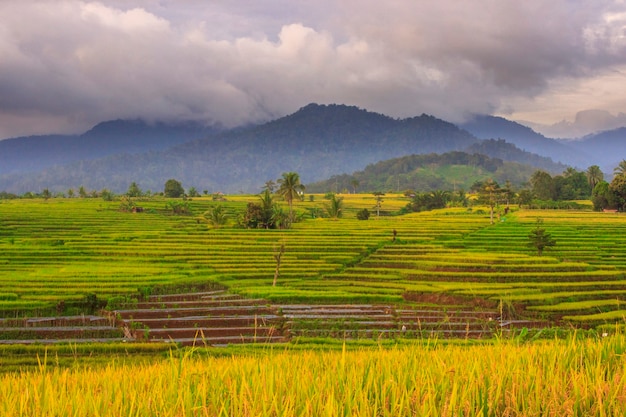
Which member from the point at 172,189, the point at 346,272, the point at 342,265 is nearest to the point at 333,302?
the point at 346,272

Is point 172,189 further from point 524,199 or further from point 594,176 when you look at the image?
point 594,176

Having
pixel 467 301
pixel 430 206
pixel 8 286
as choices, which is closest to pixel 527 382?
pixel 467 301

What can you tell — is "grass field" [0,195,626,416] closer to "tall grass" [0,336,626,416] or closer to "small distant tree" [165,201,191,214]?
"tall grass" [0,336,626,416]

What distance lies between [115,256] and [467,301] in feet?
88.4

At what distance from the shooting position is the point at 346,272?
38625mm

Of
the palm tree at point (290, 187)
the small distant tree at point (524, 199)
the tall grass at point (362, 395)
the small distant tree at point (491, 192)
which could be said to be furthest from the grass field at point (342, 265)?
the small distant tree at point (524, 199)

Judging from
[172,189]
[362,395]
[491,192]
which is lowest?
[362,395]

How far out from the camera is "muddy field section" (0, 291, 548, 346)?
22.6 metres

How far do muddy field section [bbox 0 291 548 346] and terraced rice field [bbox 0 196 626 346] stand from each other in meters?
0.16

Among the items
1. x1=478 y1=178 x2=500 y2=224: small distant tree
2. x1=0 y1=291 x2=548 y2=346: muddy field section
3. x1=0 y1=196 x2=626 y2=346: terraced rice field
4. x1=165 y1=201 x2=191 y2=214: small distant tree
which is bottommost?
x1=0 y1=291 x2=548 y2=346: muddy field section

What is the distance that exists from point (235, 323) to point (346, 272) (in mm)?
14668

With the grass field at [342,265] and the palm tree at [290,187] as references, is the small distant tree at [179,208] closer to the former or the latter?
the grass field at [342,265]

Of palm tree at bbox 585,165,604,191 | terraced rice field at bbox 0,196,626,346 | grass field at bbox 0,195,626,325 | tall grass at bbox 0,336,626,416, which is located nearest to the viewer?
tall grass at bbox 0,336,626,416

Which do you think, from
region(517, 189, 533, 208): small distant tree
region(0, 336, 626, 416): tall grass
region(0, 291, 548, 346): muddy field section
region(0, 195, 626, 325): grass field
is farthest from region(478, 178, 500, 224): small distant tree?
region(0, 336, 626, 416): tall grass
